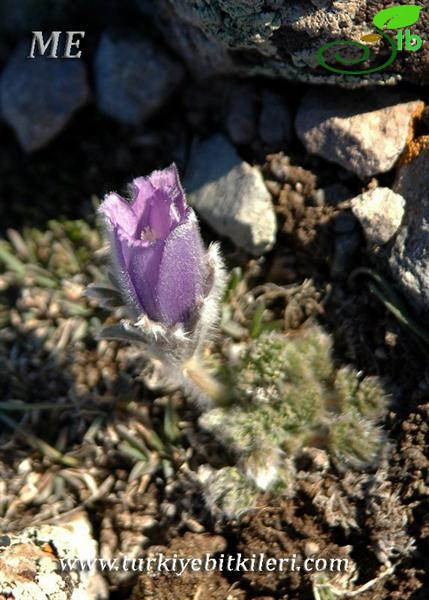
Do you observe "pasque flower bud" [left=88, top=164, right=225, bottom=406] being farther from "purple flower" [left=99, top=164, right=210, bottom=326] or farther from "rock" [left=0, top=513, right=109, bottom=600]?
"rock" [left=0, top=513, right=109, bottom=600]

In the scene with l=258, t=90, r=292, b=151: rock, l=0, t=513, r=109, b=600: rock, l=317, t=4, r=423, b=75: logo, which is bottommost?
l=0, t=513, r=109, b=600: rock

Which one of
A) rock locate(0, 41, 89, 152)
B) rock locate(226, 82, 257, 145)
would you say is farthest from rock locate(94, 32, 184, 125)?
rock locate(226, 82, 257, 145)

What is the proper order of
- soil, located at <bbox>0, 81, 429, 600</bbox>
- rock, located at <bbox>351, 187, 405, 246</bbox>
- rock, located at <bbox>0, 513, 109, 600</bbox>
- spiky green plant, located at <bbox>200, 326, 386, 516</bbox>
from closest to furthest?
rock, located at <bbox>0, 513, 109, 600</bbox>, soil, located at <bbox>0, 81, 429, 600</bbox>, spiky green plant, located at <bbox>200, 326, 386, 516</bbox>, rock, located at <bbox>351, 187, 405, 246</bbox>

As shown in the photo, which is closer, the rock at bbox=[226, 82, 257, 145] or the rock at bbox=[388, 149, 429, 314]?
the rock at bbox=[388, 149, 429, 314]

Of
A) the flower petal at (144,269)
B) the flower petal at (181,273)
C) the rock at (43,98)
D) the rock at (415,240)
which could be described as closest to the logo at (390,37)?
the rock at (415,240)

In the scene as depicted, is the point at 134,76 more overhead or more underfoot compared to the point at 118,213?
more underfoot

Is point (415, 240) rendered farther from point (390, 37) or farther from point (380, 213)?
point (390, 37)

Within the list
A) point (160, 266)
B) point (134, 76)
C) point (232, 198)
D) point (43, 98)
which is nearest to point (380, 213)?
point (232, 198)

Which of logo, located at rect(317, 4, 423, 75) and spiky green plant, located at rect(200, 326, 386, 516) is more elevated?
logo, located at rect(317, 4, 423, 75)
